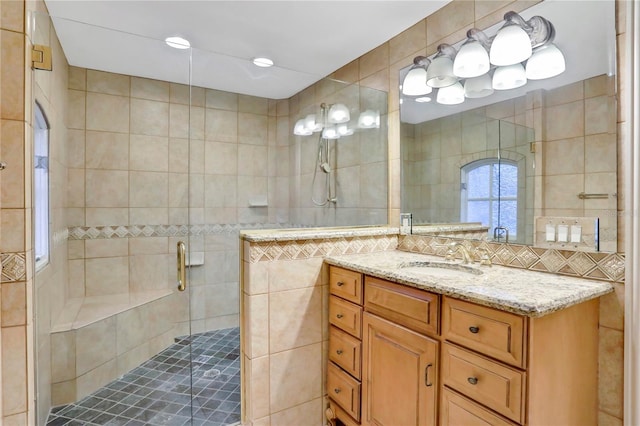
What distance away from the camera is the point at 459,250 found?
5.76 feet

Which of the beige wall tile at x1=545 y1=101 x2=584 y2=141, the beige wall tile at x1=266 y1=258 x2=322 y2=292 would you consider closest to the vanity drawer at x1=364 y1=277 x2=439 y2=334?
the beige wall tile at x1=266 y1=258 x2=322 y2=292

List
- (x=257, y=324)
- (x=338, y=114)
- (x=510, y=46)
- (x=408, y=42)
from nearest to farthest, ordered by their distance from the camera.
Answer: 1. (x=510, y=46)
2. (x=257, y=324)
3. (x=408, y=42)
4. (x=338, y=114)

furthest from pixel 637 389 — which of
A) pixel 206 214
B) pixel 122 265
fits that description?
pixel 122 265

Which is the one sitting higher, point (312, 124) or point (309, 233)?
point (312, 124)

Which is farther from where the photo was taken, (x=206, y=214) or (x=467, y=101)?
(x=206, y=214)

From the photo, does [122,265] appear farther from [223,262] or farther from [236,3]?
[236,3]

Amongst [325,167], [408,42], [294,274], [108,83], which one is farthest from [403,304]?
[108,83]

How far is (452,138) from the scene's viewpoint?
6.40ft

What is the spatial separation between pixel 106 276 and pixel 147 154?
0.99m

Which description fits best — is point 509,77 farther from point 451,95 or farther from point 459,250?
point 459,250

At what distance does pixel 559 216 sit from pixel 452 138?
0.75 meters

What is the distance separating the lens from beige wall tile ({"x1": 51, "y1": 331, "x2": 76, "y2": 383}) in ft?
6.13

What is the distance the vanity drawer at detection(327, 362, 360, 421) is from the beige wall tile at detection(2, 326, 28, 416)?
4.65 ft

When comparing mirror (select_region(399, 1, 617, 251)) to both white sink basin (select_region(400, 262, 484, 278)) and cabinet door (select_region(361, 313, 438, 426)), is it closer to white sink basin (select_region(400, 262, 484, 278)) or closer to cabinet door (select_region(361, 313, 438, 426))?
white sink basin (select_region(400, 262, 484, 278))
